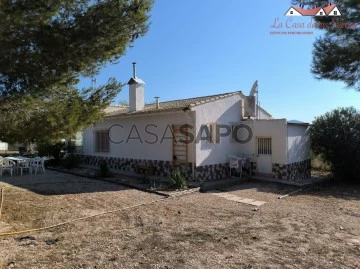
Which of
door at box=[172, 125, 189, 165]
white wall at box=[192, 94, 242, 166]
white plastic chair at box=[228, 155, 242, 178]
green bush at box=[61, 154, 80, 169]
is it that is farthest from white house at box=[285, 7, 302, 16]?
green bush at box=[61, 154, 80, 169]

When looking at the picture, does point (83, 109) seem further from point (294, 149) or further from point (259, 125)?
point (294, 149)

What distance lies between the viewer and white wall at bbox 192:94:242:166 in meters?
14.5

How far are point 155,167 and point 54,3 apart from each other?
10289mm

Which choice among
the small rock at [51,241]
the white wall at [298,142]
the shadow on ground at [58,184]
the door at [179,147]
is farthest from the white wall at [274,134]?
the small rock at [51,241]

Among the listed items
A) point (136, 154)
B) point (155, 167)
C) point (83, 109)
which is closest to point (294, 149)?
point (155, 167)

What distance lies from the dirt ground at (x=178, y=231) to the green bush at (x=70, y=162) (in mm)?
7100

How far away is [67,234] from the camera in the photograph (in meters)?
7.47

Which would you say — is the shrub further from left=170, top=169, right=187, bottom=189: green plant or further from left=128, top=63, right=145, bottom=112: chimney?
left=128, top=63, right=145, bottom=112: chimney

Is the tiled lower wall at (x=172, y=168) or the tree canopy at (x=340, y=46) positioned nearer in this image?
the tree canopy at (x=340, y=46)

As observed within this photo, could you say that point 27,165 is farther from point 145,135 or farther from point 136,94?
point 136,94

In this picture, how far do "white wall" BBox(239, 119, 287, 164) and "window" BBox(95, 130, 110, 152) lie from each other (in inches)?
344

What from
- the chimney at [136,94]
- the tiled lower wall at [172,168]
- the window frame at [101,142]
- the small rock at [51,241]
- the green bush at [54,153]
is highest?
the chimney at [136,94]

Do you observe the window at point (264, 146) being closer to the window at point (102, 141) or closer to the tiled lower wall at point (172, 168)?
the tiled lower wall at point (172, 168)

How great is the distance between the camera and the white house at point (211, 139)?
48.2ft
